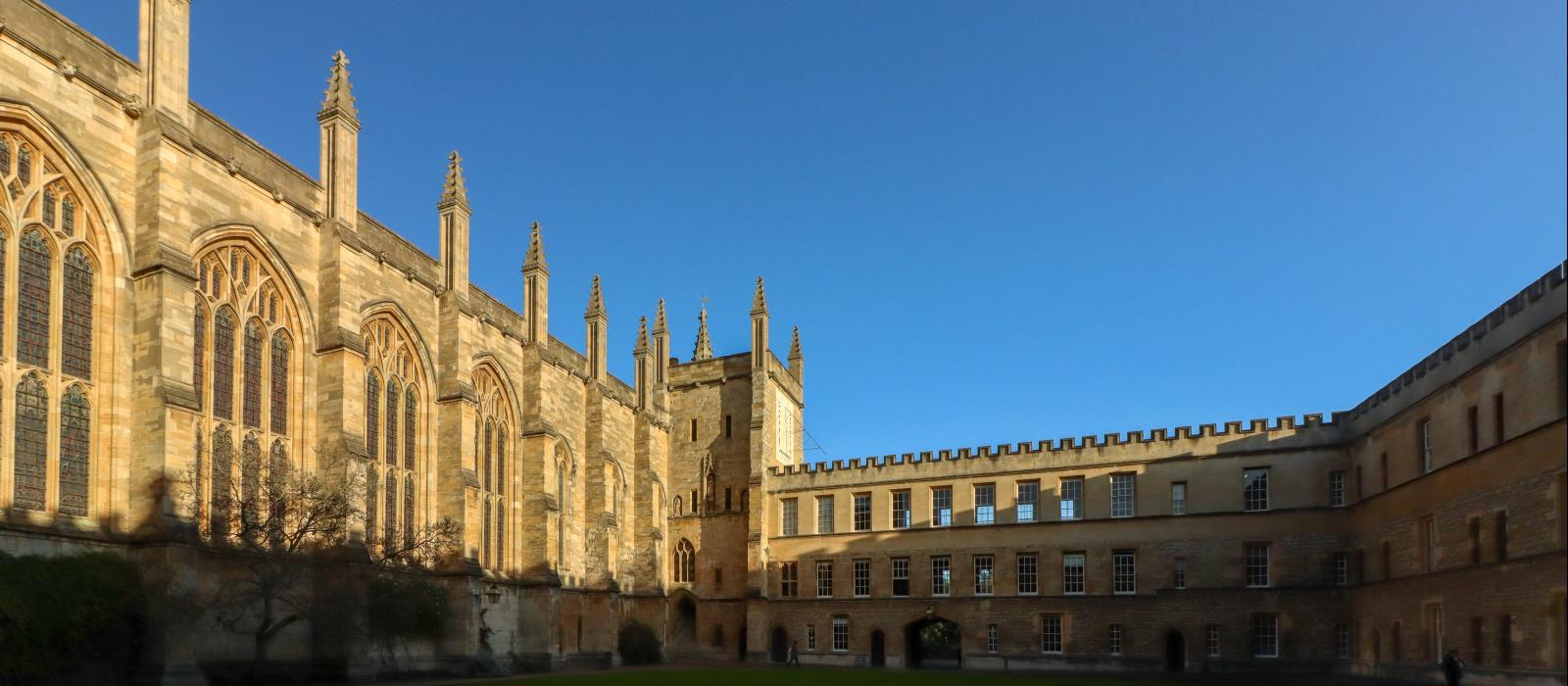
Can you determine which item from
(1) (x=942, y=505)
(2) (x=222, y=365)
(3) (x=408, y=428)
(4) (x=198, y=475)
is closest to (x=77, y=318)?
(4) (x=198, y=475)

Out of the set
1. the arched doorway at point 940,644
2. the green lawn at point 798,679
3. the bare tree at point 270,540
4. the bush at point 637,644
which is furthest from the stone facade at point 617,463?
the arched doorway at point 940,644

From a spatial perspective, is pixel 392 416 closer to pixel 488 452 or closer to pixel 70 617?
pixel 488 452

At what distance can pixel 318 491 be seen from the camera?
26.0 m

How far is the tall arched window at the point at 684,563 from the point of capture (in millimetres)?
55031

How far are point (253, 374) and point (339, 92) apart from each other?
8.41 meters

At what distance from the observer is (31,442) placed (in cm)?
2245

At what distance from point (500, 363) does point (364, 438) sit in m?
9.03

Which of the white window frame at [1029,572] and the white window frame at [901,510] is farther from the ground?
the white window frame at [901,510]

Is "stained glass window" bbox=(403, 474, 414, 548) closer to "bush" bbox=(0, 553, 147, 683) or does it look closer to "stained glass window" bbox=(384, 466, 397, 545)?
"stained glass window" bbox=(384, 466, 397, 545)

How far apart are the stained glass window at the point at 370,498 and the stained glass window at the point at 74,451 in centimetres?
883

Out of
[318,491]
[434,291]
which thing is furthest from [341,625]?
[434,291]

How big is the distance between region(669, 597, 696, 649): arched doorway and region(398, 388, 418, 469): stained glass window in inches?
881

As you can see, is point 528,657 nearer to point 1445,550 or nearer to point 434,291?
point 434,291

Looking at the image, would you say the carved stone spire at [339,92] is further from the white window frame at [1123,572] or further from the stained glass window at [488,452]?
the white window frame at [1123,572]
